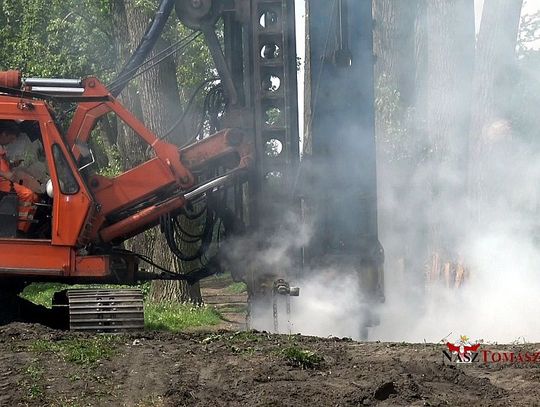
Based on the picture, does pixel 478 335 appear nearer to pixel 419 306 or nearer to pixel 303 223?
pixel 419 306

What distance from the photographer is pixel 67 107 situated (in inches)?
545

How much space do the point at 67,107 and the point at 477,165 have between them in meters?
6.56

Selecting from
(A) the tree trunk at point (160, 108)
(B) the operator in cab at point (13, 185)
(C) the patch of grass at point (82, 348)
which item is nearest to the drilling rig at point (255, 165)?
(B) the operator in cab at point (13, 185)

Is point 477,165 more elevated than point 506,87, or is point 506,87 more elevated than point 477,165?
point 506,87

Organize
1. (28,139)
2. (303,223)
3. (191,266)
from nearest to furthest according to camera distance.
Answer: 1. (28,139)
2. (303,223)
3. (191,266)

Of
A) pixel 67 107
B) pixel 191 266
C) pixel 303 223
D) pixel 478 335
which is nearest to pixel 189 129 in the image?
pixel 191 266

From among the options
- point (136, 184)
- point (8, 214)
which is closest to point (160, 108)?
point (136, 184)

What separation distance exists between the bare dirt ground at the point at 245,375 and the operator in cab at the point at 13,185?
1378 millimetres

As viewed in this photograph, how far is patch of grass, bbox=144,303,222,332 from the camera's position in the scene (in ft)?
47.0

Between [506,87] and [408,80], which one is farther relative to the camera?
[408,80]

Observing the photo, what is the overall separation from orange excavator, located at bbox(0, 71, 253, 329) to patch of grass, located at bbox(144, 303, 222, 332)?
6.51 ft

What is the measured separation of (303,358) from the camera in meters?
9.41
